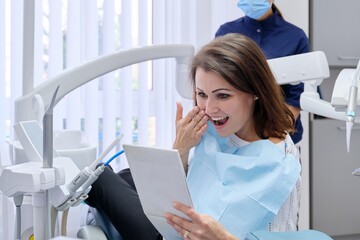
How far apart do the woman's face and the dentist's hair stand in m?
0.02

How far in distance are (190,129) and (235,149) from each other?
0.45 ft

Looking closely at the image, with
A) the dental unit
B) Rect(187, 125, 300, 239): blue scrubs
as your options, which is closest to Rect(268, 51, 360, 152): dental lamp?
the dental unit

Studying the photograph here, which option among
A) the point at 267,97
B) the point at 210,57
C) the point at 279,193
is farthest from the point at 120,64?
the point at 279,193

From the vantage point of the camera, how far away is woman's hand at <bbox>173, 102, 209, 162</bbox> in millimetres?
1323

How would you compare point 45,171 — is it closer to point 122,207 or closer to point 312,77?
point 122,207

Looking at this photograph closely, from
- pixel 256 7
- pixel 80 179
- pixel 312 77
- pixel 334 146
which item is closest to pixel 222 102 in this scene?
pixel 312 77

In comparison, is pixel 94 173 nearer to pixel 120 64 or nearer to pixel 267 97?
pixel 120 64

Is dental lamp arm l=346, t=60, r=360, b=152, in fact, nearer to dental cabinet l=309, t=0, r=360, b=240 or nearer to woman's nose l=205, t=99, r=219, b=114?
woman's nose l=205, t=99, r=219, b=114

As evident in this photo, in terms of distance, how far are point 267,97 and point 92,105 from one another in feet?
4.03

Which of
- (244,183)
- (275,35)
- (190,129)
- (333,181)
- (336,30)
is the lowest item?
(333,181)

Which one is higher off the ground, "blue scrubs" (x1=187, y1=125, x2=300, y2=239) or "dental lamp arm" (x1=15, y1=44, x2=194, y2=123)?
"dental lamp arm" (x1=15, y1=44, x2=194, y2=123)

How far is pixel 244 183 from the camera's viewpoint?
120 centimetres

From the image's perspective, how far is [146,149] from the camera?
2.87 feet

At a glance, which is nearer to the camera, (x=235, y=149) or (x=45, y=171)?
(x=45, y=171)
